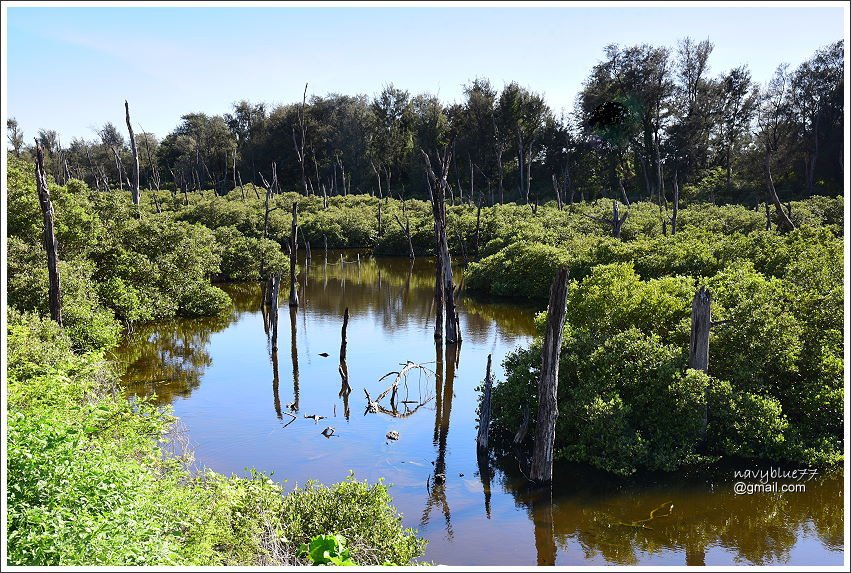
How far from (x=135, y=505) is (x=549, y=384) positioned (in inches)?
231

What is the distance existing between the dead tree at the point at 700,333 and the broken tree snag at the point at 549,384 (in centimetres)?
215

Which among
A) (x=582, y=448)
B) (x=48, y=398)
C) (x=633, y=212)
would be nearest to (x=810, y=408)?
(x=582, y=448)

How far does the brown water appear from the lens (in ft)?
30.7

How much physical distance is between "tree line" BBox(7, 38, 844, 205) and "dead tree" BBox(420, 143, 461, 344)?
1284cm

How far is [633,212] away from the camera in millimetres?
34844

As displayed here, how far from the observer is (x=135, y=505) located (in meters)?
6.39

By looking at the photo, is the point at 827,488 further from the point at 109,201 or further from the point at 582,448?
the point at 109,201

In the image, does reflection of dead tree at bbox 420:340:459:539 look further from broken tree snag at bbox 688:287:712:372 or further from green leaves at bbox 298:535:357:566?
broken tree snag at bbox 688:287:712:372

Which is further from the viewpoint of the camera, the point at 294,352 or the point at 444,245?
the point at 294,352

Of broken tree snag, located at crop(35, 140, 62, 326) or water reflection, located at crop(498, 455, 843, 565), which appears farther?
broken tree snag, located at crop(35, 140, 62, 326)

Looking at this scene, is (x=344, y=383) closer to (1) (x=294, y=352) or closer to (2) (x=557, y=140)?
(1) (x=294, y=352)

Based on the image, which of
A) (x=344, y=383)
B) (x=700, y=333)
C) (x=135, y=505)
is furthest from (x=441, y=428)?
(x=135, y=505)

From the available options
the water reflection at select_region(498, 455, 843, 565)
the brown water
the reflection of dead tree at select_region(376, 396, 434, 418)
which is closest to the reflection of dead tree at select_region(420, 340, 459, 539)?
the brown water

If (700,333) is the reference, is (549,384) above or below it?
below
